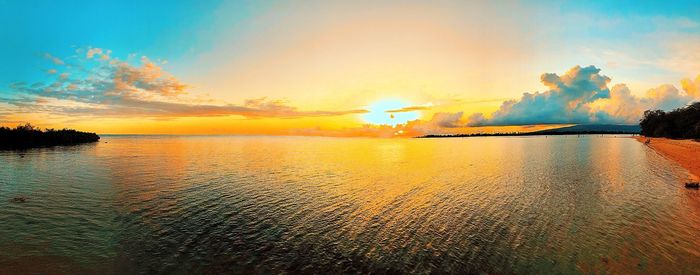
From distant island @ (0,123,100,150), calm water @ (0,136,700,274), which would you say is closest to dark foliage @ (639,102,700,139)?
calm water @ (0,136,700,274)

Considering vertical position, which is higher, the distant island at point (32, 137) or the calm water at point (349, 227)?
the distant island at point (32, 137)

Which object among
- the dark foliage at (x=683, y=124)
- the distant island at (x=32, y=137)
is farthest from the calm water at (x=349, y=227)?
the dark foliage at (x=683, y=124)

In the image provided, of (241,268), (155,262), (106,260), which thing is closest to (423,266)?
(241,268)

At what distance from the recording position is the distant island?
366 ft

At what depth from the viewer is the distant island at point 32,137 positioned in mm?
111575

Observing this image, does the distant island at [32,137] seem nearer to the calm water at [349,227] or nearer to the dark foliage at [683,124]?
the calm water at [349,227]

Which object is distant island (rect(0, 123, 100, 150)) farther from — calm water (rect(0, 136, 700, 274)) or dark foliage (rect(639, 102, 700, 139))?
dark foliage (rect(639, 102, 700, 139))

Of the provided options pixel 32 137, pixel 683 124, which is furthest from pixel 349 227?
pixel 683 124

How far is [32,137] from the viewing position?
123 metres

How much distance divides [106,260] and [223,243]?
237 inches

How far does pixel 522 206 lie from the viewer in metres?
31.7

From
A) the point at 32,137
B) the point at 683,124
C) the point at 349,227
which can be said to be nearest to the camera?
the point at 349,227

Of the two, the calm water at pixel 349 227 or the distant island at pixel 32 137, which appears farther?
the distant island at pixel 32 137

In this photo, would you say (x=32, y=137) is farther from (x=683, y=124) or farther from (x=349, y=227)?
(x=683, y=124)
